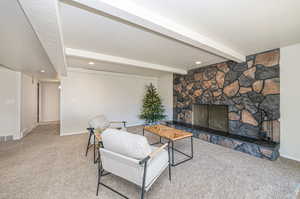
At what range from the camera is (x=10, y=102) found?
3.96 meters

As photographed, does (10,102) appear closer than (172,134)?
No

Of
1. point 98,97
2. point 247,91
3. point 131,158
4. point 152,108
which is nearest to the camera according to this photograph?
point 131,158

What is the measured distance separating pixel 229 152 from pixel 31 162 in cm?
430

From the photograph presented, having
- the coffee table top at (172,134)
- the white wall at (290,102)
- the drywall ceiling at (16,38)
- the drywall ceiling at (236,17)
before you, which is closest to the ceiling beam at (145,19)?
the drywall ceiling at (236,17)

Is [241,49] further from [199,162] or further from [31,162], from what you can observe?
[31,162]

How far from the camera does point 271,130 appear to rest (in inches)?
116

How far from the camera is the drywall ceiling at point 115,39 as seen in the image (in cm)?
173

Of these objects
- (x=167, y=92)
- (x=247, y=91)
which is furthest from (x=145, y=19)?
(x=167, y=92)

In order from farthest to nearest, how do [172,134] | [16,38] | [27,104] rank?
[27,104], [172,134], [16,38]

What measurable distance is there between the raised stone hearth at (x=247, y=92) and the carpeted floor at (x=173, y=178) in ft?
2.54

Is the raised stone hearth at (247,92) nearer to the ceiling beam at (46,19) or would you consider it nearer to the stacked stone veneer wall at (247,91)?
the stacked stone veneer wall at (247,91)

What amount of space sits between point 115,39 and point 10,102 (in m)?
4.24

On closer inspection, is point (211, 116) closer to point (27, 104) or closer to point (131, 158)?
Answer: point (131, 158)

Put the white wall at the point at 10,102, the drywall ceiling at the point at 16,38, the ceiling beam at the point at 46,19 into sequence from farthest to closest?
the white wall at the point at 10,102, the drywall ceiling at the point at 16,38, the ceiling beam at the point at 46,19
